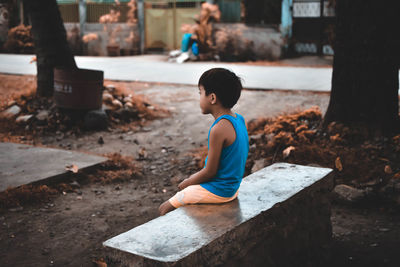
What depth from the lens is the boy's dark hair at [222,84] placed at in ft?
8.99

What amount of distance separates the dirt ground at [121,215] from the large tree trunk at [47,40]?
1.51 metres

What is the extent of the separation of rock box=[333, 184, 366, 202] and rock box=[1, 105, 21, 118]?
5.55m

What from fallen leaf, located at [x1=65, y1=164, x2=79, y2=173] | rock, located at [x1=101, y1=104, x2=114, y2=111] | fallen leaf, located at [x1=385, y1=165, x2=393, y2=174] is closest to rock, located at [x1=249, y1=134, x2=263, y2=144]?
fallen leaf, located at [x1=385, y1=165, x2=393, y2=174]

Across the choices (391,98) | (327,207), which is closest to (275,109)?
(391,98)

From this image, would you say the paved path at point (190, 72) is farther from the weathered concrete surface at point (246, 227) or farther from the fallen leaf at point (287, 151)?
the weathered concrete surface at point (246, 227)

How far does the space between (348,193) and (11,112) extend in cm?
576

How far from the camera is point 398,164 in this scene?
459 cm

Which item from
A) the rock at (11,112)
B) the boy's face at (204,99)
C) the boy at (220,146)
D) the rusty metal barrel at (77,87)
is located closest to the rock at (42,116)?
the rusty metal barrel at (77,87)

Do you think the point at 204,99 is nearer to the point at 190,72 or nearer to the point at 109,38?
the point at 190,72

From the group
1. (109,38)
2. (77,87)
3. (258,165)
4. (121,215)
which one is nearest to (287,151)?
(258,165)

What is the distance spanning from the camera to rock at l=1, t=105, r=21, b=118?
303 inches

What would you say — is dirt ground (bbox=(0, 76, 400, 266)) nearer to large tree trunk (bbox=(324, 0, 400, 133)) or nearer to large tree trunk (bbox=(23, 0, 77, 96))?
large tree trunk (bbox=(324, 0, 400, 133))

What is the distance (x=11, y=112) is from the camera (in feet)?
25.5

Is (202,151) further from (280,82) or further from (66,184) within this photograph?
(280,82)
